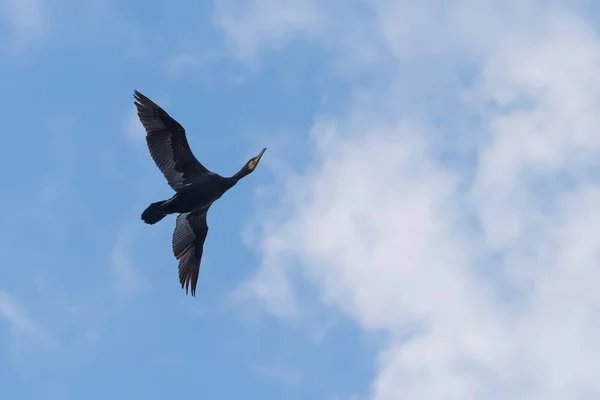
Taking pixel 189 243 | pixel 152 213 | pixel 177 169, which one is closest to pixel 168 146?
pixel 177 169

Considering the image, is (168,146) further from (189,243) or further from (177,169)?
(189,243)

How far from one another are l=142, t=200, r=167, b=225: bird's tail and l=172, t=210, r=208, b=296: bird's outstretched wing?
304cm

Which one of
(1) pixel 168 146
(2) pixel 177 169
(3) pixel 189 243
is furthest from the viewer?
(3) pixel 189 243

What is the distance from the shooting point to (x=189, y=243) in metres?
33.4

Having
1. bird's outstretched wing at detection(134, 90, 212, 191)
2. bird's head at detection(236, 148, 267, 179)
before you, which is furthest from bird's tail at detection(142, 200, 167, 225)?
bird's head at detection(236, 148, 267, 179)

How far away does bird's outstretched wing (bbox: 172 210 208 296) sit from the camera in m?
33.0

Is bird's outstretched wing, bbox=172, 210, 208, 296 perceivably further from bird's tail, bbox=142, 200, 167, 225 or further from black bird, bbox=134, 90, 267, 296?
bird's tail, bbox=142, 200, 167, 225

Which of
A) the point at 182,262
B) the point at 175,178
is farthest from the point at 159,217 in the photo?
the point at 182,262

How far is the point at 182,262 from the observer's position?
1314 inches

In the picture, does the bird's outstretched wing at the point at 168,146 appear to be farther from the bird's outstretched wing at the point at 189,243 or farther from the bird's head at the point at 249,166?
the bird's outstretched wing at the point at 189,243

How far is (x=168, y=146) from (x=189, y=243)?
4.42 m

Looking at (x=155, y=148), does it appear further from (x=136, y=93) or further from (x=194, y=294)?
(x=194, y=294)

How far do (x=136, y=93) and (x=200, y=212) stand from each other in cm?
509

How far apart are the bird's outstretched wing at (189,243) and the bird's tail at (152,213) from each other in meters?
3.04
